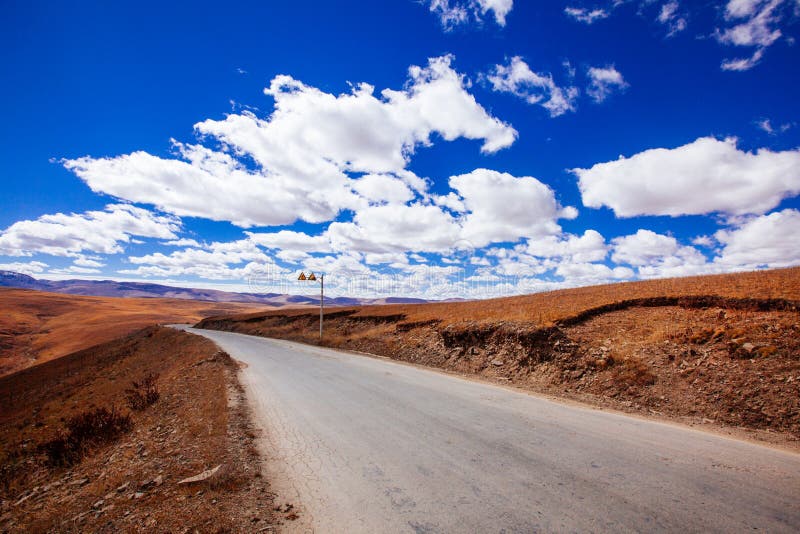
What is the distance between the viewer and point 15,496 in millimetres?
7492

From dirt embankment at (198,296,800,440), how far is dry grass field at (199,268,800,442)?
3 cm

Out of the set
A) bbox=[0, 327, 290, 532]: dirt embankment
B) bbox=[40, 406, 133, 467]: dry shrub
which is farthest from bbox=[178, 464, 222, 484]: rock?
bbox=[40, 406, 133, 467]: dry shrub

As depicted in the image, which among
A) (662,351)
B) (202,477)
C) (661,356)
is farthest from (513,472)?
(662,351)

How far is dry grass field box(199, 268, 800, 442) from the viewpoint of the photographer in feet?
30.4

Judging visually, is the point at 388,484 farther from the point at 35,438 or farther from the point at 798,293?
the point at 798,293

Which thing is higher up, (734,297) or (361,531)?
(734,297)

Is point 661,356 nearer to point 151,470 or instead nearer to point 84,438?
point 151,470

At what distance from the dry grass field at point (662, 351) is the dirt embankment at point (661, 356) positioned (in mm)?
34

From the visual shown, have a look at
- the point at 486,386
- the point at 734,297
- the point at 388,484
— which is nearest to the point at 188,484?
the point at 388,484

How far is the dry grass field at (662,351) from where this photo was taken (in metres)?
9.27

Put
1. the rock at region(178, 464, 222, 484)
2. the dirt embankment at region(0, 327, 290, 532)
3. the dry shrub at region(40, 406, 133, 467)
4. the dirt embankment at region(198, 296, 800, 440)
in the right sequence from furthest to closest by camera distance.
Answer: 1. the dirt embankment at region(198, 296, 800, 440)
2. the dry shrub at region(40, 406, 133, 467)
3. the rock at region(178, 464, 222, 484)
4. the dirt embankment at region(0, 327, 290, 532)

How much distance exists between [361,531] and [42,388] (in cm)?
3613

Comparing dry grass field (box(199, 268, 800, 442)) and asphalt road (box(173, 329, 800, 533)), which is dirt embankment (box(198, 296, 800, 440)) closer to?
dry grass field (box(199, 268, 800, 442))

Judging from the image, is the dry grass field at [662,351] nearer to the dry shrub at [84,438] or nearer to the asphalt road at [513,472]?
the asphalt road at [513,472]
